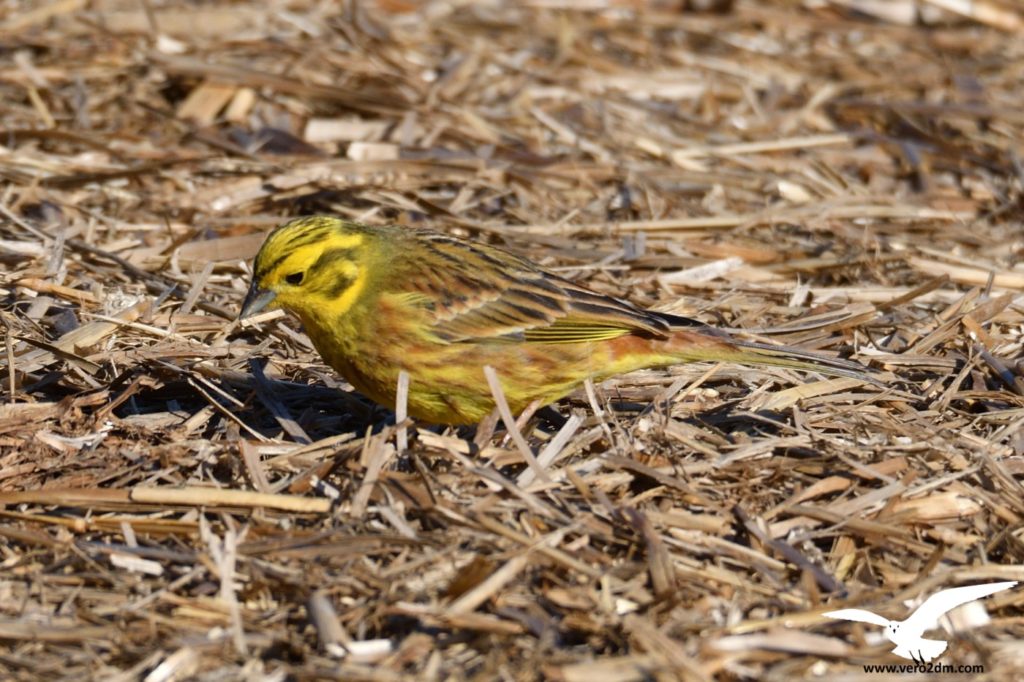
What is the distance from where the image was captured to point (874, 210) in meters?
7.50

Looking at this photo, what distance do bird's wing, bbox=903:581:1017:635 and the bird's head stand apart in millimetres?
2258

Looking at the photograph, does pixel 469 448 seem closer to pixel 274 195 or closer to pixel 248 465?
pixel 248 465

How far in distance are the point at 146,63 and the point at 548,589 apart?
543 centimetres

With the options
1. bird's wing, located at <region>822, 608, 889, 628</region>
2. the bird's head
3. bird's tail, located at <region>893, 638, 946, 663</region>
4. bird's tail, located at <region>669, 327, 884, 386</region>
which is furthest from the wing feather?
bird's tail, located at <region>893, 638, 946, 663</region>

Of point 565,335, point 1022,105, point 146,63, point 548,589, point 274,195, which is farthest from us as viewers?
point 1022,105

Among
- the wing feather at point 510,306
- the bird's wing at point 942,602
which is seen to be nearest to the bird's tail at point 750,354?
the wing feather at point 510,306

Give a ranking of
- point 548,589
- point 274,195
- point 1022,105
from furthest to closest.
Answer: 1. point 1022,105
2. point 274,195
3. point 548,589

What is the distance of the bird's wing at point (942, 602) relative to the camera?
13.8 feet

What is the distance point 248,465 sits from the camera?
15.7 feet

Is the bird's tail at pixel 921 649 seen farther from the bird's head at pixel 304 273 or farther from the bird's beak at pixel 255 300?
the bird's beak at pixel 255 300

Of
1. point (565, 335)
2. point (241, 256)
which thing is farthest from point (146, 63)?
point (565, 335)

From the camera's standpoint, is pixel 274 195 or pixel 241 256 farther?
pixel 274 195

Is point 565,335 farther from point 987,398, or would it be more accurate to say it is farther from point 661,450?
point 987,398

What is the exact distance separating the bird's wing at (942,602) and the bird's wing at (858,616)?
78 millimetres
